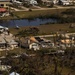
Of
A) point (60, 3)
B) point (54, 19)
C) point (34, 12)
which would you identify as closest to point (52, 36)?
point (54, 19)

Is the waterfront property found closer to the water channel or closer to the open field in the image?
the open field

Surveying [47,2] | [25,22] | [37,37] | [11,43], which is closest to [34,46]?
[11,43]

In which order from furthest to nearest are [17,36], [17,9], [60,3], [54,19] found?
[60,3] → [17,9] → [54,19] → [17,36]

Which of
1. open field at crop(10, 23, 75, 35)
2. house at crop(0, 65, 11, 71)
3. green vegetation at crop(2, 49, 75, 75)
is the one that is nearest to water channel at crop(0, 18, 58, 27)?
open field at crop(10, 23, 75, 35)

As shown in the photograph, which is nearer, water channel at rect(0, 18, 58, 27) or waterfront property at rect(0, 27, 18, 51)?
waterfront property at rect(0, 27, 18, 51)

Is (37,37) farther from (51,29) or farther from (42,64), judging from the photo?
(42,64)

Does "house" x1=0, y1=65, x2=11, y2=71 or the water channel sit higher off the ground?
"house" x1=0, y1=65, x2=11, y2=71

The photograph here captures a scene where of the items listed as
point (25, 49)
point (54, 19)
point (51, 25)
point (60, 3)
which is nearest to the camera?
point (25, 49)

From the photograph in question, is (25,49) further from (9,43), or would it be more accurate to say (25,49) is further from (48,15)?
(48,15)
